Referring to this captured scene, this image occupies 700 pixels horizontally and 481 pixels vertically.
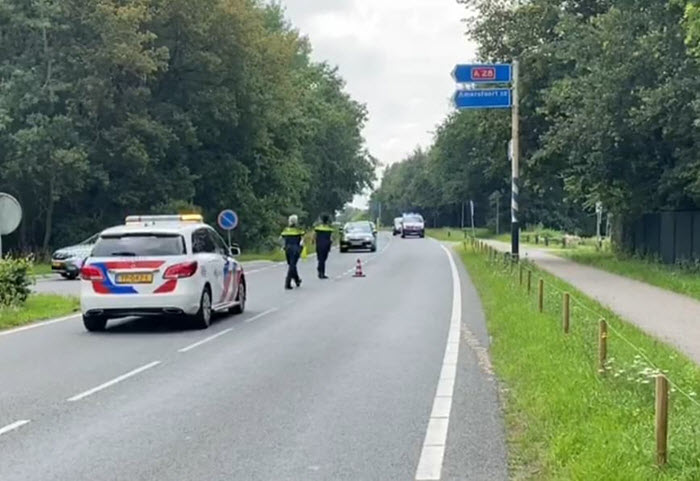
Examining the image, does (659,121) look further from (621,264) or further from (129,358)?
(129,358)

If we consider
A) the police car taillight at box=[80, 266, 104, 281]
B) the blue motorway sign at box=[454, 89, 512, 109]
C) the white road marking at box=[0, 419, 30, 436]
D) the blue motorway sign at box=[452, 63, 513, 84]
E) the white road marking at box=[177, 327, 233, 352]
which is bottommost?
the white road marking at box=[177, 327, 233, 352]

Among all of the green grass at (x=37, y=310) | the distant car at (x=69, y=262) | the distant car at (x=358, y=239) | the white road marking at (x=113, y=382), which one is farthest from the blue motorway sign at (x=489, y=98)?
the distant car at (x=358, y=239)

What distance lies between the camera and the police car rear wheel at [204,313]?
1620 centimetres

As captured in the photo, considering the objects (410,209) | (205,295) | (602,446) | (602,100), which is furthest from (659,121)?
(410,209)

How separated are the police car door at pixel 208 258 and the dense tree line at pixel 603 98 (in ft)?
30.0

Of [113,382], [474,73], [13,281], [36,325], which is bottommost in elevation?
[36,325]

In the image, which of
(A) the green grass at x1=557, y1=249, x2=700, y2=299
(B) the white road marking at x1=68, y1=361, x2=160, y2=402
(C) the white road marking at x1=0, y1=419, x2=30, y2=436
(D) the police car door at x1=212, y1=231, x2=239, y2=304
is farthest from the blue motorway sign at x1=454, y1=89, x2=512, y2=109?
(C) the white road marking at x1=0, y1=419, x2=30, y2=436

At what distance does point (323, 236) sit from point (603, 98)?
9.31m

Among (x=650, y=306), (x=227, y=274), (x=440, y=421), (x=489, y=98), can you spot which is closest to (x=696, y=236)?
(x=489, y=98)

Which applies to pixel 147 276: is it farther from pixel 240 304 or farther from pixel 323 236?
pixel 323 236

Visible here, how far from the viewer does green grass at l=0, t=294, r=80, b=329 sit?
57.6 feet

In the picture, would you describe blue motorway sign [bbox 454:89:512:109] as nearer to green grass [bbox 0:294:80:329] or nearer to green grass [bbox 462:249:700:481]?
green grass [bbox 0:294:80:329]

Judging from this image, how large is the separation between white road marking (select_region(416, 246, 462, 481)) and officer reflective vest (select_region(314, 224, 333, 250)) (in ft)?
44.8

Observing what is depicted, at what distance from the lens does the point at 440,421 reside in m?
8.67
